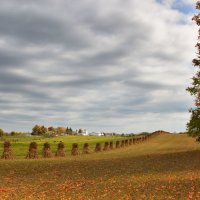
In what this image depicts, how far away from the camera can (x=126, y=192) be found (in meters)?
18.2

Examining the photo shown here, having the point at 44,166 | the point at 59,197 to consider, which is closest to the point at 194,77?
the point at 44,166

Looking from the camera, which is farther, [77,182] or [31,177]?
[31,177]

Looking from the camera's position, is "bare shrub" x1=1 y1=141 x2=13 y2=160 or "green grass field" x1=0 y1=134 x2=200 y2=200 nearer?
"green grass field" x1=0 y1=134 x2=200 y2=200

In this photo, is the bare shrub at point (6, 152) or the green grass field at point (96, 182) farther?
the bare shrub at point (6, 152)

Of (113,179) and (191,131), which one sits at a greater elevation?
(191,131)

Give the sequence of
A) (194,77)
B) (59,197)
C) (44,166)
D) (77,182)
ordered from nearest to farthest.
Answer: (59,197) < (77,182) < (44,166) < (194,77)

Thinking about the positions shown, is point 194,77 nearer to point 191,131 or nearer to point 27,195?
point 191,131

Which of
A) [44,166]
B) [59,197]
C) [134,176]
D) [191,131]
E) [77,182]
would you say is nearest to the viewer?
[59,197]

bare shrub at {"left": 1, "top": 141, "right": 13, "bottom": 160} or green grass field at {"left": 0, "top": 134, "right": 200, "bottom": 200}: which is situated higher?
bare shrub at {"left": 1, "top": 141, "right": 13, "bottom": 160}

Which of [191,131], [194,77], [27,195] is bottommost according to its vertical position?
[27,195]

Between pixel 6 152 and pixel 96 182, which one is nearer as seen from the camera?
pixel 96 182

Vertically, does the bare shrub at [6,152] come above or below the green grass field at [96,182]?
above

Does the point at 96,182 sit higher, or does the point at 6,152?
the point at 6,152

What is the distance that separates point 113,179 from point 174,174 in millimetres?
4615
